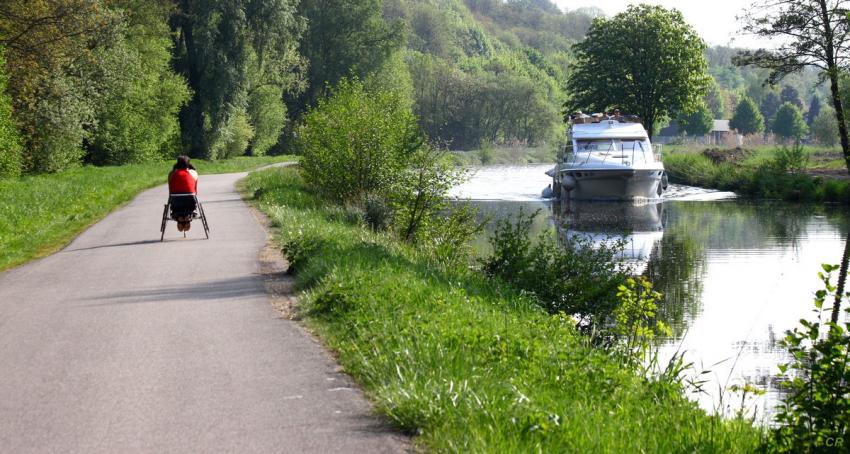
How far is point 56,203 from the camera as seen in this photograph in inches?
1073

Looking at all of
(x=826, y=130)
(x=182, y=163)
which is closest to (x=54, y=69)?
(x=182, y=163)

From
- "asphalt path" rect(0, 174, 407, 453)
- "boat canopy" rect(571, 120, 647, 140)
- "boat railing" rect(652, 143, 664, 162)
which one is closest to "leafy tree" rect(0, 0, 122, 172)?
"boat canopy" rect(571, 120, 647, 140)

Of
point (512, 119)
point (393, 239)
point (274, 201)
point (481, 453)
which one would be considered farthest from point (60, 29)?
point (512, 119)

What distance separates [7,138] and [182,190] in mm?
17137

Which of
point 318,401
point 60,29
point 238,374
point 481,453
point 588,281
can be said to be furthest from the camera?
point 60,29

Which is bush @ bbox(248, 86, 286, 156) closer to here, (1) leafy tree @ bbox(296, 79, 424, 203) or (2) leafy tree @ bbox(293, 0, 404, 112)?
(2) leafy tree @ bbox(293, 0, 404, 112)

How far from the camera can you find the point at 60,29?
1395 inches

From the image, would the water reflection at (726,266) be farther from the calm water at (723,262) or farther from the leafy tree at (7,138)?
the leafy tree at (7,138)

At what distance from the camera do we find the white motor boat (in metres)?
40.4

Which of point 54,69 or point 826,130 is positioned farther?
point 826,130

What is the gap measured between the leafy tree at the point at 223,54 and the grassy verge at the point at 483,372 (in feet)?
140

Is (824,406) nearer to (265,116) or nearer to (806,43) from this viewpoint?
(806,43)

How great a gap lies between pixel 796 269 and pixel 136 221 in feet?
48.5

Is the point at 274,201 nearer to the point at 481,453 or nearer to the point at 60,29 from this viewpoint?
the point at 60,29
